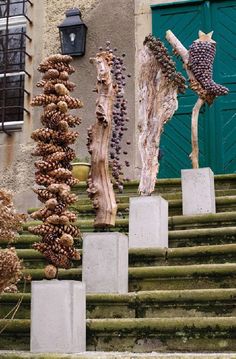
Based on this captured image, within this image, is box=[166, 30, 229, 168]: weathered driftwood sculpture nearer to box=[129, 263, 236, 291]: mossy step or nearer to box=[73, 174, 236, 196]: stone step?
box=[73, 174, 236, 196]: stone step

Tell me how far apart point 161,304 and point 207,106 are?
4046 millimetres

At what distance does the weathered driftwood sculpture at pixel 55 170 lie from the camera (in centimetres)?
371

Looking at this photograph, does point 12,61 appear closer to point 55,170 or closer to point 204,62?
point 204,62

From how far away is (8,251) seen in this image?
357cm

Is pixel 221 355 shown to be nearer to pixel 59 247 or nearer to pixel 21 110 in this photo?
pixel 59 247

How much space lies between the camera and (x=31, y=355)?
3.61 metres

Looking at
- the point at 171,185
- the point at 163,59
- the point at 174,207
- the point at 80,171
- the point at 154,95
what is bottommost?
the point at 174,207

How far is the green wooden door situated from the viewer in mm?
7625

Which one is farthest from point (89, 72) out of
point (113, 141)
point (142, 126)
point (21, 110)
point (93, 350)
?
point (93, 350)

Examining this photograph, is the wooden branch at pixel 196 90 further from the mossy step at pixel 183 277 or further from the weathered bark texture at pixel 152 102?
the mossy step at pixel 183 277

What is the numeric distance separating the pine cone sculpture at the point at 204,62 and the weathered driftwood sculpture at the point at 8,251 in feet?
7.23

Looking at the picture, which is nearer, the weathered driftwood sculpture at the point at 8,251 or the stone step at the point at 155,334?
the weathered driftwood sculpture at the point at 8,251

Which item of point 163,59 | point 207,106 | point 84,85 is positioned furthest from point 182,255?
point 84,85

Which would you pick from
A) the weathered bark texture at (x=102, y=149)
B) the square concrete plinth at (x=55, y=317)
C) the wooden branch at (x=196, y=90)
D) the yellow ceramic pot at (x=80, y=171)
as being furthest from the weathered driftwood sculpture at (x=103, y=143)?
the yellow ceramic pot at (x=80, y=171)
